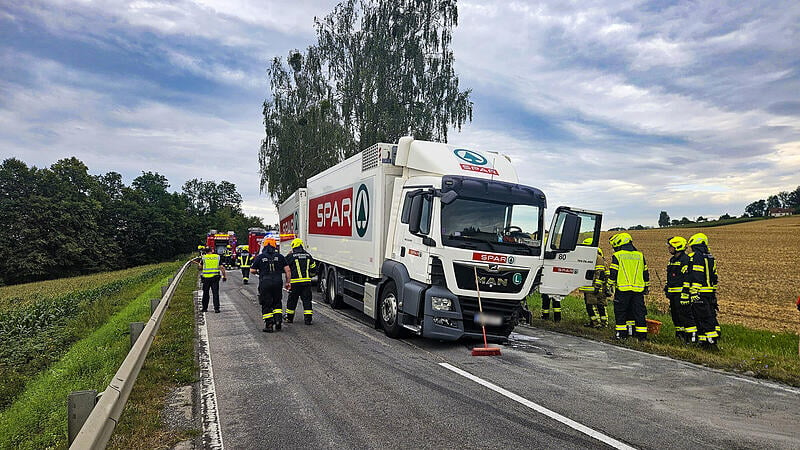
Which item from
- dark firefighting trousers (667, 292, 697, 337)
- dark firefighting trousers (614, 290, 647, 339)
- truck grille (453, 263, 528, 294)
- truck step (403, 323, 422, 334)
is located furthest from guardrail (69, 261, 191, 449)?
dark firefighting trousers (667, 292, 697, 337)

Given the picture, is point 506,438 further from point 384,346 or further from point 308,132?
point 308,132

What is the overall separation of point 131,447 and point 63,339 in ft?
33.7

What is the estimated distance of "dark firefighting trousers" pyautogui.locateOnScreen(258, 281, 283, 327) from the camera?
9.64m

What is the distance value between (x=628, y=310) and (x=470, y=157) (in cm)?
394

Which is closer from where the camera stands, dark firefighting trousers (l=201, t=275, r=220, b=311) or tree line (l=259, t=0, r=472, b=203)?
dark firefighting trousers (l=201, t=275, r=220, b=311)

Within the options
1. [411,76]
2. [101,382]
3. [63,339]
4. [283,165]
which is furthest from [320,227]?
[283,165]

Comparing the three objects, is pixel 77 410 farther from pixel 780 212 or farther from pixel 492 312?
pixel 780 212

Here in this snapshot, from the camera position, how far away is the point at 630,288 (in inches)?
359

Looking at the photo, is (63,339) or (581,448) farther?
(63,339)

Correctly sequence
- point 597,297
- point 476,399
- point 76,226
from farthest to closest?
point 76,226, point 597,297, point 476,399

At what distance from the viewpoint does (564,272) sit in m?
9.73

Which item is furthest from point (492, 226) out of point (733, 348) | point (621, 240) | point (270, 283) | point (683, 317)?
point (733, 348)

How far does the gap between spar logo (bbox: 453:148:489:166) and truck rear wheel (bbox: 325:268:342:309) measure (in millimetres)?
5297

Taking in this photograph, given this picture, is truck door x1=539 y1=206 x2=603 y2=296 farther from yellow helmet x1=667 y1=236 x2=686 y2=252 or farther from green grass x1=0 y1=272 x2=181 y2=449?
green grass x1=0 y1=272 x2=181 y2=449
